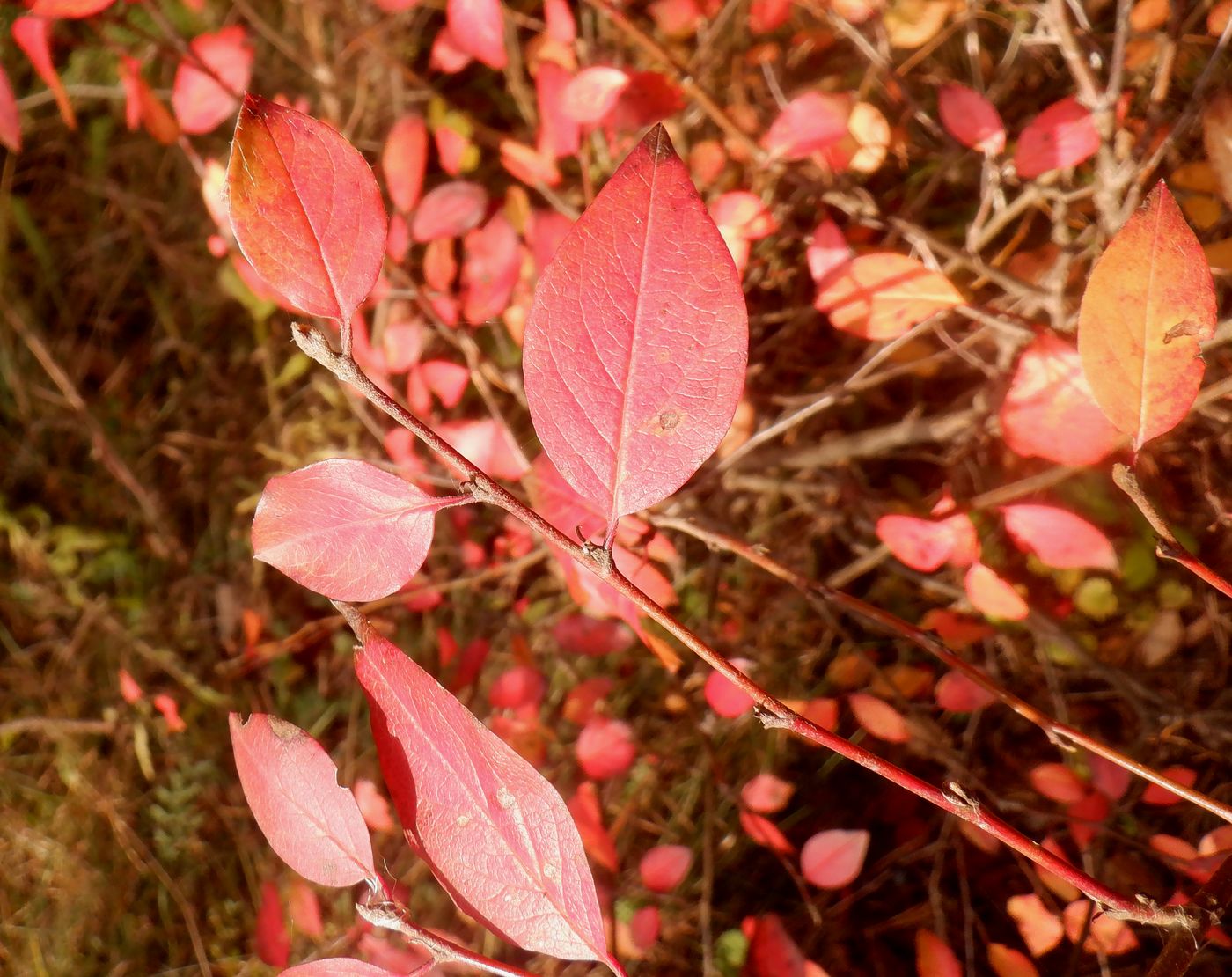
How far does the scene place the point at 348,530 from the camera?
0.61m

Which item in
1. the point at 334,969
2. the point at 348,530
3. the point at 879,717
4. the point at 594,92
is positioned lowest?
the point at 879,717

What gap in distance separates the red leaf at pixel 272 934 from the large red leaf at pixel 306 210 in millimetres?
911

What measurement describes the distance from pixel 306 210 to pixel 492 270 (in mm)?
627

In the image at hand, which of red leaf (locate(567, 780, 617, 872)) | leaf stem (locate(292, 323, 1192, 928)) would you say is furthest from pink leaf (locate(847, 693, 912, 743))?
leaf stem (locate(292, 323, 1192, 928))

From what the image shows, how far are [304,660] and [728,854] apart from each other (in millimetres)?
730

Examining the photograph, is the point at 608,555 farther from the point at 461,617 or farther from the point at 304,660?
the point at 304,660

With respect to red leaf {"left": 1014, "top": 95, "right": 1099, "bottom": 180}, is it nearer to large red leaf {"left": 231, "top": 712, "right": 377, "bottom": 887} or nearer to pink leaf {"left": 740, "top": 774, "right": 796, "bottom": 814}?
pink leaf {"left": 740, "top": 774, "right": 796, "bottom": 814}

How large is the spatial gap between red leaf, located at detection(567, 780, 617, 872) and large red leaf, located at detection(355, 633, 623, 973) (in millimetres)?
546

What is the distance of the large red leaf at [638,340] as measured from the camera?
19.2 inches

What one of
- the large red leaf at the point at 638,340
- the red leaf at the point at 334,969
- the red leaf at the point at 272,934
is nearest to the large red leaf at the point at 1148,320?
the large red leaf at the point at 638,340

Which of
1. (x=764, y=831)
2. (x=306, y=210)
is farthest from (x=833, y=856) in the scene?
(x=306, y=210)

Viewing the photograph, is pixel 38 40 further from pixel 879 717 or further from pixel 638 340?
pixel 879 717

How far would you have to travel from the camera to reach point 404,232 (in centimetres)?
125

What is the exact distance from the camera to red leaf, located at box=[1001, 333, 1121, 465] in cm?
85
